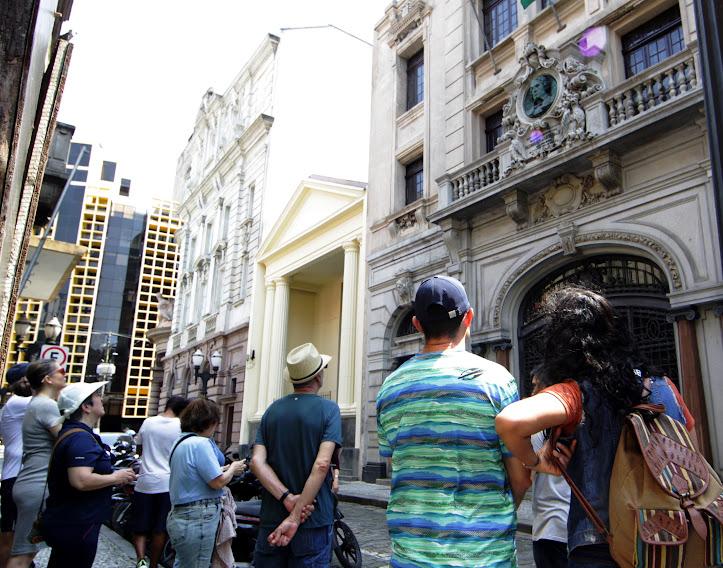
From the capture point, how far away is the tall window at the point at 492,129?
1389cm

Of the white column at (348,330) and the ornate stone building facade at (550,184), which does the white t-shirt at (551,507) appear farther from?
the white column at (348,330)

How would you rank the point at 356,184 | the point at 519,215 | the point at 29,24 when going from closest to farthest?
the point at 29,24 < the point at 519,215 < the point at 356,184

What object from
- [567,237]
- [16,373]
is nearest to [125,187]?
[567,237]

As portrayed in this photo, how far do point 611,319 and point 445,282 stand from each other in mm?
636

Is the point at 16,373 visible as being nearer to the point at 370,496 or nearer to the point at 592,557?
the point at 592,557

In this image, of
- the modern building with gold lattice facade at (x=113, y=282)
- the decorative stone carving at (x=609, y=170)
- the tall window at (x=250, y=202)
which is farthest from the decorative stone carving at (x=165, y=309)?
the decorative stone carving at (x=609, y=170)

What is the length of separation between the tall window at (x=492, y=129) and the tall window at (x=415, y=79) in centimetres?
349

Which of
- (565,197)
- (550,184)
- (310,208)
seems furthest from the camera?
(310,208)

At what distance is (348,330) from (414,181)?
4976mm

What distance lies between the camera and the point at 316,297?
24.5 metres

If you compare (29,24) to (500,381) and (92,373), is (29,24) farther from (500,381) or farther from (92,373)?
(92,373)

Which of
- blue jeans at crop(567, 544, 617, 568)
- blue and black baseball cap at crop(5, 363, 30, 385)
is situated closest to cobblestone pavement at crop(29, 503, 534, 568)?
blue and black baseball cap at crop(5, 363, 30, 385)

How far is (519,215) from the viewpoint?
38.1 ft

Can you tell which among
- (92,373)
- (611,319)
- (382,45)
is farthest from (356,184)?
(92,373)
